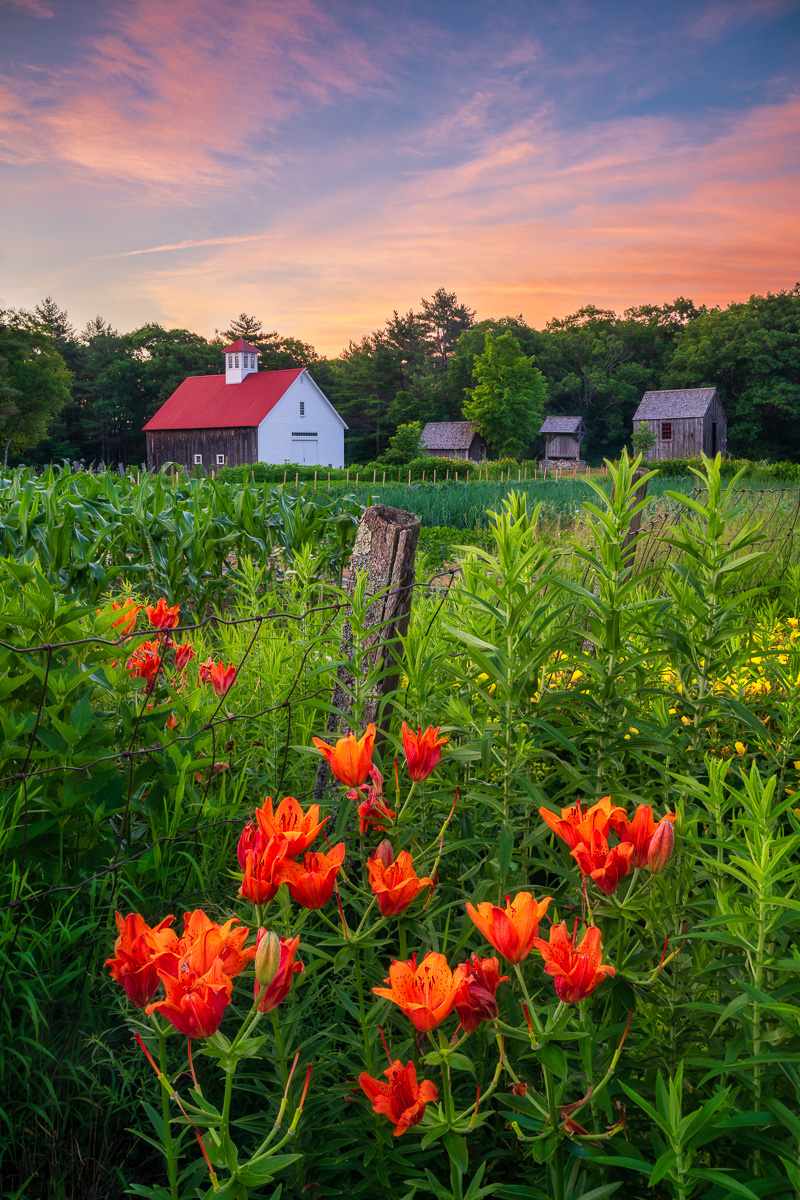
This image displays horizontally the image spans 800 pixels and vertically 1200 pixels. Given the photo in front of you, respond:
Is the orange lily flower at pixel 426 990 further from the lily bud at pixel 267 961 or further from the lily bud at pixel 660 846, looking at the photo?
the lily bud at pixel 660 846

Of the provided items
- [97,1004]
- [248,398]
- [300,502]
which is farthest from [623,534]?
[248,398]

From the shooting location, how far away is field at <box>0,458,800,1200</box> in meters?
0.92

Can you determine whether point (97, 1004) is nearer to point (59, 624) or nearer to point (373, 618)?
point (59, 624)

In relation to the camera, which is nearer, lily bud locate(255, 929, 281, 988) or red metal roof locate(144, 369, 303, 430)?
lily bud locate(255, 929, 281, 988)

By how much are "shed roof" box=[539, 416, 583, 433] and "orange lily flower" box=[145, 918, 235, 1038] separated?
68697mm

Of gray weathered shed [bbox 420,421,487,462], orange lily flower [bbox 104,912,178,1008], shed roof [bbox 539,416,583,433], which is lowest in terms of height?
orange lily flower [bbox 104,912,178,1008]

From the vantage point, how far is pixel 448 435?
64.9 m

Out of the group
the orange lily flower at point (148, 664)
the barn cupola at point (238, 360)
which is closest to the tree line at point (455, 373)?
the barn cupola at point (238, 360)

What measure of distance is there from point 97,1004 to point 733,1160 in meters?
1.37

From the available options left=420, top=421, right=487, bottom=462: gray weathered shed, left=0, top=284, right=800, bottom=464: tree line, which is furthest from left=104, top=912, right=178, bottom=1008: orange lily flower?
left=420, top=421, right=487, bottom=462: gray weathered shed

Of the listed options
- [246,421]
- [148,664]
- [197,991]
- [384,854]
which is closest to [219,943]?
[197,991]

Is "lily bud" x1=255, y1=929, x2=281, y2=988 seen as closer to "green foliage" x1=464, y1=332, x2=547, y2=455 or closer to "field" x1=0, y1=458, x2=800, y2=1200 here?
"field" x1=0, y1=458, x2=800, y2=1200

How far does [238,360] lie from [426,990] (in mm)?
50628

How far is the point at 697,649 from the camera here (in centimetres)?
172
